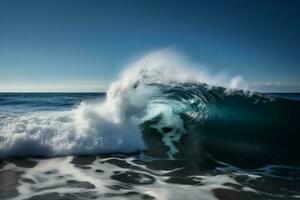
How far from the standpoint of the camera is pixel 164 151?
822 centimetres

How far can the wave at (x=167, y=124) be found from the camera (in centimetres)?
797

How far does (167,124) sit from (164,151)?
14.5 ft

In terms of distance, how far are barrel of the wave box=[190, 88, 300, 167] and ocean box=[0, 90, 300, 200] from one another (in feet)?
0.11

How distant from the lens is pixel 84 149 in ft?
25.5

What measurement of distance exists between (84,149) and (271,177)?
4957 mm

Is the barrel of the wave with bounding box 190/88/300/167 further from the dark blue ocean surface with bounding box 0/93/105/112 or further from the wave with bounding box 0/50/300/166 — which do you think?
the dark blue ocean surface with bounding box 0/93/105/112

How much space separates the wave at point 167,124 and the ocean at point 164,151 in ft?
0.11

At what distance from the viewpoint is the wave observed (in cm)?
797

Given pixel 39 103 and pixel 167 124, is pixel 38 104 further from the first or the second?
pixel 167 124

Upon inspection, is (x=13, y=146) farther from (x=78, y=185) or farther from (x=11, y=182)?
(x=78, y=185)

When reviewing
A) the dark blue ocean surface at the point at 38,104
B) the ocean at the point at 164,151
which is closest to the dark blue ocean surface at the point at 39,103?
the dark blue ocean surface at the point at 38,104

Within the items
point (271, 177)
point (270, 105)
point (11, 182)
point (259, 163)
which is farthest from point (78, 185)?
point (270, 105)

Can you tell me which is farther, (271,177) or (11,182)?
(271,177)

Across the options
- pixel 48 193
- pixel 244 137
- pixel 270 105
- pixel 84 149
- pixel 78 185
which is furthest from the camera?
pixel 270 105
